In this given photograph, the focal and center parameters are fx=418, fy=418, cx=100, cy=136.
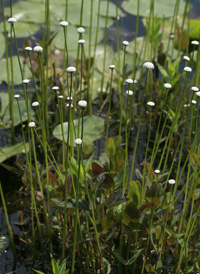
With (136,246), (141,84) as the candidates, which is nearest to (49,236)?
(136,246)

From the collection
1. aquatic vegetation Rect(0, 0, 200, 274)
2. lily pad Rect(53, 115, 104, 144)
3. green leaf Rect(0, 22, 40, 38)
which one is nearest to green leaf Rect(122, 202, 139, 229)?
aquatic vegetation Rect(0, 0, 200, 274)

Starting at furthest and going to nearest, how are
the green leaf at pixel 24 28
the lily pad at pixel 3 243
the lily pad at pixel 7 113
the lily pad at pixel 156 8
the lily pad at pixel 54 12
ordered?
1. the lily pad at pixel 156 8
2. the lily pad at pixel 54 12
3. the green leaf at pixel 24 28
4. the lily pad at pixel 7 113
5. the lily pad at pixel 3 243

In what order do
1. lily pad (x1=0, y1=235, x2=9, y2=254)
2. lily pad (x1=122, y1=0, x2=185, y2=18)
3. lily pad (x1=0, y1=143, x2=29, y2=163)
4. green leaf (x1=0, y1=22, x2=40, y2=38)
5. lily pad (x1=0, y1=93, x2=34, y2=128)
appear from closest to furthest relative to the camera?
lily pad (x1=0, y1=235, x2=9, y2=254), lily pad (x1=0, y1=143, x2=29, y2=163), lily pad (x1=0, y1=93, x2=34, y2=128), green leaf (x1=0, y1=22, x2=40, y2=38), lily pad (x1=122, y1=0, x2=185, y2=18)

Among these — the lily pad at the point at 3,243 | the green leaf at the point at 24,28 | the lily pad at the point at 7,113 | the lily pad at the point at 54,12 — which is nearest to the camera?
the lily pad at the point at 3,243

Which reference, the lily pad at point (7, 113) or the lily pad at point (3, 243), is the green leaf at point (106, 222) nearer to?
the lily pad at point (3, 243)

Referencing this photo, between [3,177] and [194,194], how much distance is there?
2.37ft

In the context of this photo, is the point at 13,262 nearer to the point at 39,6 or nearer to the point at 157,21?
the point at 157,21

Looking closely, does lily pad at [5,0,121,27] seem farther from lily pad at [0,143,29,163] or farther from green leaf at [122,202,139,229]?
green leaf at [122,202,139,229]

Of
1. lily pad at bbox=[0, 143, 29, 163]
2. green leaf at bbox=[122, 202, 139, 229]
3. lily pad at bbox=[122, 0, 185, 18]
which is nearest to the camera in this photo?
green leaf at bbox=[122, 202, 139, 229]

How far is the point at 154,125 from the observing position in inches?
70.4

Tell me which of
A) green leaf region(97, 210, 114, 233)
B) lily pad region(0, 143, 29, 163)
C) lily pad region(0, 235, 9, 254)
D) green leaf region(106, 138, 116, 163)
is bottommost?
lily pad region(0, 235, 9, 254)

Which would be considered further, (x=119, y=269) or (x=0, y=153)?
(x=0, y=153)

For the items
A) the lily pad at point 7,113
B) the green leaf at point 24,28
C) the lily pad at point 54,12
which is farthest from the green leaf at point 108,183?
the lily pad at point 54,12

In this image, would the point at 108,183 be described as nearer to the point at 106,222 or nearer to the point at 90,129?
the point at 106,222
